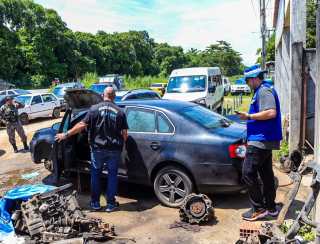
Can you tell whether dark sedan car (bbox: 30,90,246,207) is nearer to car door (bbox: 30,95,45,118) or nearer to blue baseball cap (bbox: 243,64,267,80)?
blue baseball cap (bbox: 243,64,267,80)

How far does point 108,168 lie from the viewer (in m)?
6.10

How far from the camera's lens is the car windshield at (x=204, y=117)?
6.21 meters

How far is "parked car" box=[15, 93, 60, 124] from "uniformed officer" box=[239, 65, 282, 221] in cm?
1520

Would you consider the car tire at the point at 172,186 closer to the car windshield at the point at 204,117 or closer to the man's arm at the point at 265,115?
the car windshield at the point at 204,117

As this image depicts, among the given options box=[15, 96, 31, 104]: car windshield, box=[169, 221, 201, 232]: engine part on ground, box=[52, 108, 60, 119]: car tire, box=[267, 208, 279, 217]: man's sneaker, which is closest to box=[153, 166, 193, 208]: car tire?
box=[169, 221, 201, 232]: engine part on ground

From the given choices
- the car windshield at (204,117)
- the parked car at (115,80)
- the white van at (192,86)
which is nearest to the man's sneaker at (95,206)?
the car windshield at (204,117)

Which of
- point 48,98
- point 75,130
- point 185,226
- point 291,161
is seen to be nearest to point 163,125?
point 75,130

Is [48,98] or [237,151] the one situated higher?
[48,98]

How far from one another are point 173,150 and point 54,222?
6.45 feet

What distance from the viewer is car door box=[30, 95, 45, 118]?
19.5 metres

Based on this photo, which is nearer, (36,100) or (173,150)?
(173,150)

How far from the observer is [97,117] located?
602 cm

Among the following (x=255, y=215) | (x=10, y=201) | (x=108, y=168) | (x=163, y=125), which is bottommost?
(x=255, y=215)

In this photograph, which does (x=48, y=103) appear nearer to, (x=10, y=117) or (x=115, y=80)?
(x=10, y=117)
